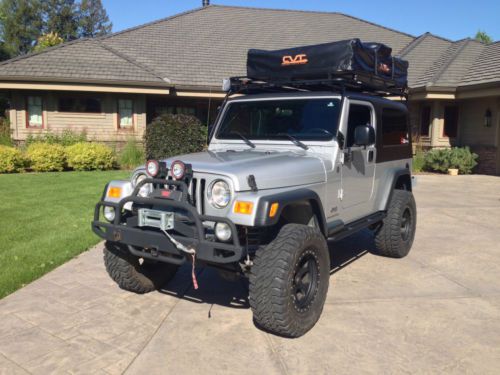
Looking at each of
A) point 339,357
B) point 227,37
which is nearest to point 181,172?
point 339,357

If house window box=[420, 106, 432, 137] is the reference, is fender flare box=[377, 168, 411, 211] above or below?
below

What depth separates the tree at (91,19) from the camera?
56688 millimetres

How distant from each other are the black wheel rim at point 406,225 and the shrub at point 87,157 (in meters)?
10.9

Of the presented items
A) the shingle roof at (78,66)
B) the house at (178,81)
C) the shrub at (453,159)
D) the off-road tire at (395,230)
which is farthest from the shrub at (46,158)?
the shrub at (453,159)

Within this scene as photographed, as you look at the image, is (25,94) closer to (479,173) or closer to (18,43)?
(479,173)

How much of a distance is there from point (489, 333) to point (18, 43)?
5899cm

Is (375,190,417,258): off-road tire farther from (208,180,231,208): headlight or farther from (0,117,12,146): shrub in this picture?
(0,117,12,146): shrub

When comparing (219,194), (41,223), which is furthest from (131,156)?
(219,194)

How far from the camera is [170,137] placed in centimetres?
1462

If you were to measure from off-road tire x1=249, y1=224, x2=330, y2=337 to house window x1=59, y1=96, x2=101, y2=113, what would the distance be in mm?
15761

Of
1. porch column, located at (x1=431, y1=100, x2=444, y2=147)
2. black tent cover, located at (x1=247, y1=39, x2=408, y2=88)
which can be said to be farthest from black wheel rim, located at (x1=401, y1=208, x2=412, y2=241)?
porch column, located at (x1=431, y1=100, x2=444, y2=147)

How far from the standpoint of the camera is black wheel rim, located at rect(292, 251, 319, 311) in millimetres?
3691

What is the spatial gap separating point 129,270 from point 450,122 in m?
16.9

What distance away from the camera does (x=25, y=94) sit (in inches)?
671
